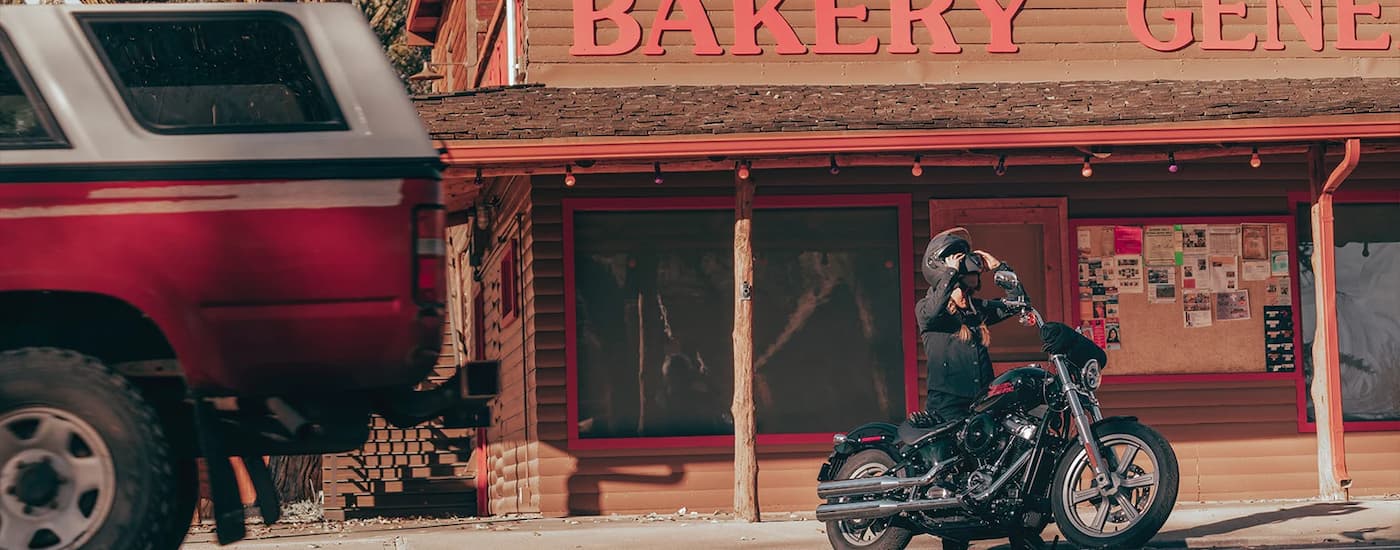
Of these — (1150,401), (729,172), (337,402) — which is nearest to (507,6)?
(729,172)

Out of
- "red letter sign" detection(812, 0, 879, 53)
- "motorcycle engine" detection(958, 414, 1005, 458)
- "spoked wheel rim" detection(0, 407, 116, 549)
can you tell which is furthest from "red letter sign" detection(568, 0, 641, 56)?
"spoked wheel rim" detection(0, 407, 116, 549)

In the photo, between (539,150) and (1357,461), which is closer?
(539,150)

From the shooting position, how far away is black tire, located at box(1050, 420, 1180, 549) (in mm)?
8938

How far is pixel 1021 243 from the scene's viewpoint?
1520 centimetres

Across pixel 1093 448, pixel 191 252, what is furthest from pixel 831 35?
pixel 191 252

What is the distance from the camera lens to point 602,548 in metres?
11.5

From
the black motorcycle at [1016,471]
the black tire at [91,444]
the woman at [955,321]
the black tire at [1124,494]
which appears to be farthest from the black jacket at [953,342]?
the black tire at [91,444]

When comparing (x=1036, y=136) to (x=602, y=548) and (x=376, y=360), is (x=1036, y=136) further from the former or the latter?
(x=376, y=360)

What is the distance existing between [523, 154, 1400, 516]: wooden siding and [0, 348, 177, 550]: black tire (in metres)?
8.51

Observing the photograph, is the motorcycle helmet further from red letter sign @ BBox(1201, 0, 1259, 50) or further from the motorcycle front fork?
red letter sign @ BBox(1201, 0, 1259, 50)

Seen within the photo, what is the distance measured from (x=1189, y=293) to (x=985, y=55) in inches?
101

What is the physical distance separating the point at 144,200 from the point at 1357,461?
1162cm

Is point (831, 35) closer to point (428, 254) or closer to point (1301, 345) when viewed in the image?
point (1301, 345)

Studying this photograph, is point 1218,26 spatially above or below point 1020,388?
above
